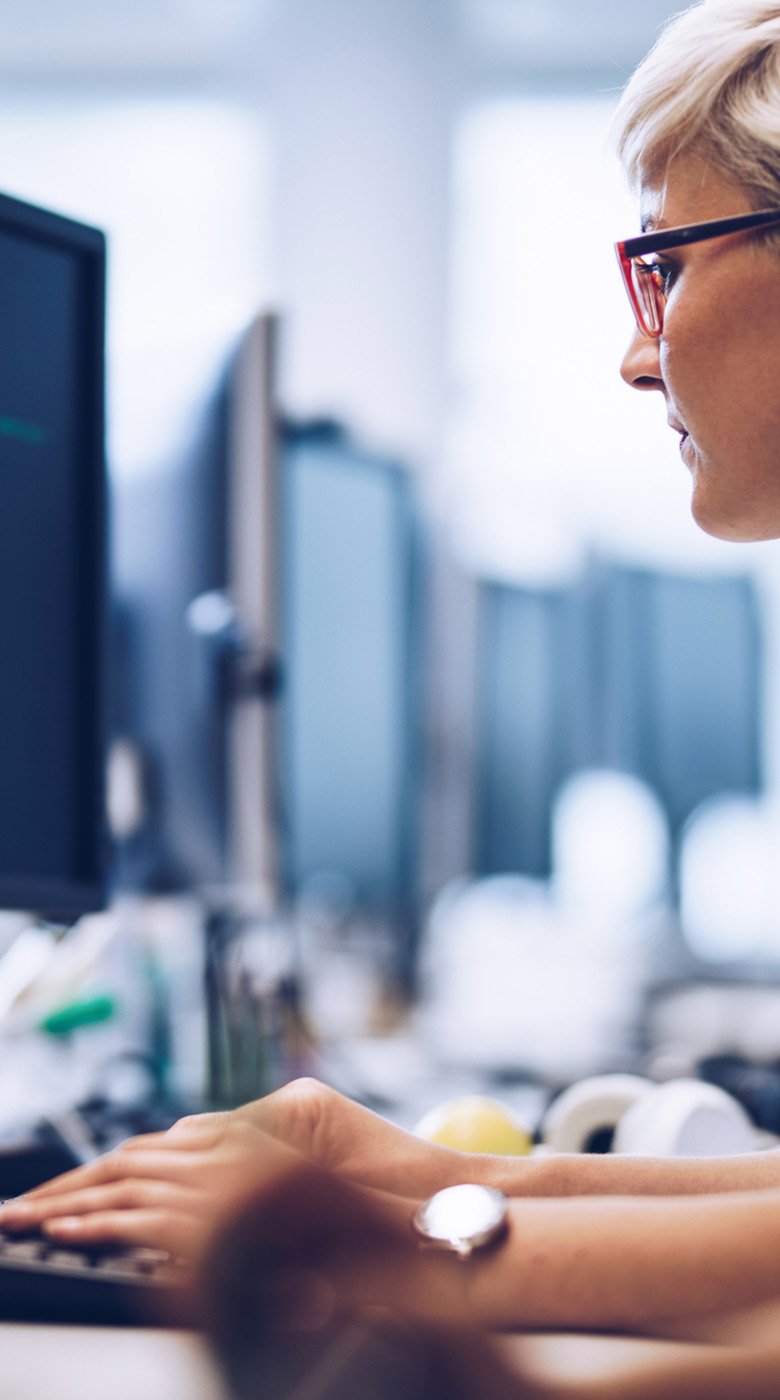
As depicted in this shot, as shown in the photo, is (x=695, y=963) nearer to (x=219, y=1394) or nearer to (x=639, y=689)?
(x=639, y=689)

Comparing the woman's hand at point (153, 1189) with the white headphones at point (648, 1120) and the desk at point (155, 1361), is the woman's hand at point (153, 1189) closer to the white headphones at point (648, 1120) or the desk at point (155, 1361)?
the desk at point (155, 1361)

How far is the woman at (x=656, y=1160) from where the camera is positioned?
0.51 m

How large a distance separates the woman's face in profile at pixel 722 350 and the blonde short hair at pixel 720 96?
14mm

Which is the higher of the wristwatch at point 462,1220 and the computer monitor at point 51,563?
the computer monitor at point 51,563

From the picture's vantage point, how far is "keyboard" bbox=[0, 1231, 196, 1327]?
0.55 metres

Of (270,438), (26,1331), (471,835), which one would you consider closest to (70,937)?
(270,438)

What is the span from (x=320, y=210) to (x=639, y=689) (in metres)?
1.64

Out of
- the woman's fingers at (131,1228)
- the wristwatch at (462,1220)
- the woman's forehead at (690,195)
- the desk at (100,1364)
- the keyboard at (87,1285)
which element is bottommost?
the desk at (100,1364)

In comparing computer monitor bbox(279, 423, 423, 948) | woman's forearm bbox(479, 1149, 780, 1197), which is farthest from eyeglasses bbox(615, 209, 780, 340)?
computer monitor bbox(279, 423, 423, 948)

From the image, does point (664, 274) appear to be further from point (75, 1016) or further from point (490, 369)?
point (490, 369)

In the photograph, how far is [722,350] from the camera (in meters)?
0.77

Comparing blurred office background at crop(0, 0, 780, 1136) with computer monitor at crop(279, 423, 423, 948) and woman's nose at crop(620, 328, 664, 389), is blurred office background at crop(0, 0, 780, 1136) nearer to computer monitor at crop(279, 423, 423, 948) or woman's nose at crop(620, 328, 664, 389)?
computer monitor at crop(279, 423, 423, 948)

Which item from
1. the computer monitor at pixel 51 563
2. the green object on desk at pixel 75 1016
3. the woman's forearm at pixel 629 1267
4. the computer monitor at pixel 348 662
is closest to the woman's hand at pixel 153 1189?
the woman's forearm at pixel 629 1267

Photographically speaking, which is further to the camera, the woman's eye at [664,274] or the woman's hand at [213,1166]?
the woman's eye at [664,274]
